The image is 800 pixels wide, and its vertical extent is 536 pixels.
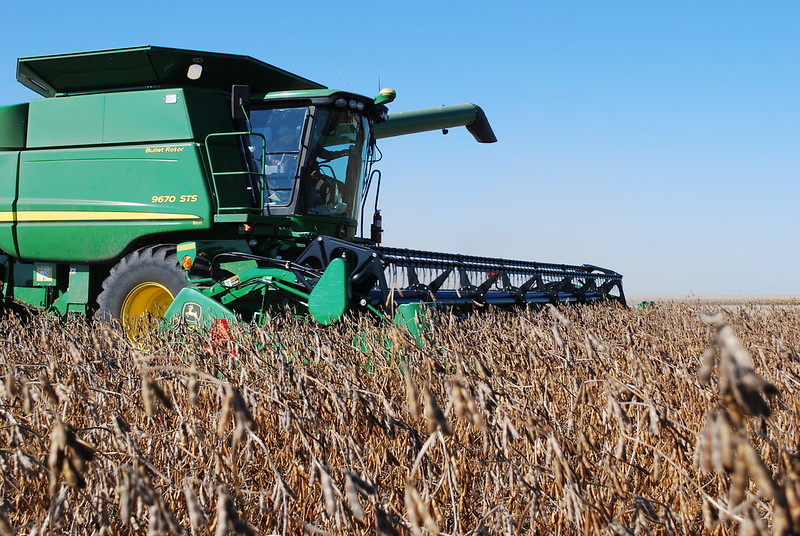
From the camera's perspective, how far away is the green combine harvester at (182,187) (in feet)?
17.6

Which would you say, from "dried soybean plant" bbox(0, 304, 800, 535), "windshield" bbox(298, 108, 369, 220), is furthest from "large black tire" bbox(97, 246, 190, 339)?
"dried soybean plant" bbox(0, 304, 800, 535)

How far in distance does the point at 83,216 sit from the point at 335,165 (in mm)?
2180

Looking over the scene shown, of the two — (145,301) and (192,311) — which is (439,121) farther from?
(192,311)

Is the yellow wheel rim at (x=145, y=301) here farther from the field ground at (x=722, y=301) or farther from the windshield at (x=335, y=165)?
the field ground at (x=722, y=301)

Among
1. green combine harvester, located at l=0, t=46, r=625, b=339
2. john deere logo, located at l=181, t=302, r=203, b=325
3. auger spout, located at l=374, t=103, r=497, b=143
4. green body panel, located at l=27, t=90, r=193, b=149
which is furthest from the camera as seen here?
auger spout, located at l=374, t=103, r=497, b=143

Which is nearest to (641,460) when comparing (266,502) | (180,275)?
(266,502)

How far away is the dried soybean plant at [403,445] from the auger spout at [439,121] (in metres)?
6.74

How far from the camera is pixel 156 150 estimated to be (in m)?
5.84

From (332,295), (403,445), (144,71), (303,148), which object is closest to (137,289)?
(303,148)

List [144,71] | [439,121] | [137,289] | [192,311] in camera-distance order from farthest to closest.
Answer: [439,121] < [144,71] < [137,289] < [192,311]

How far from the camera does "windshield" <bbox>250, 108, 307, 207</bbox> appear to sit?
5.65 meters

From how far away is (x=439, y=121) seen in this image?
1042 cm

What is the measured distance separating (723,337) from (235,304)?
4.72 m

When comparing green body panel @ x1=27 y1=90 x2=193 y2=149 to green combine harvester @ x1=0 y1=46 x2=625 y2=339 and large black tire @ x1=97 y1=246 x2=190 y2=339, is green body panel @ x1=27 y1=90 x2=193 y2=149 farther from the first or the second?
large black tire @ x1=97 y1=246 x2=190 y2=339
